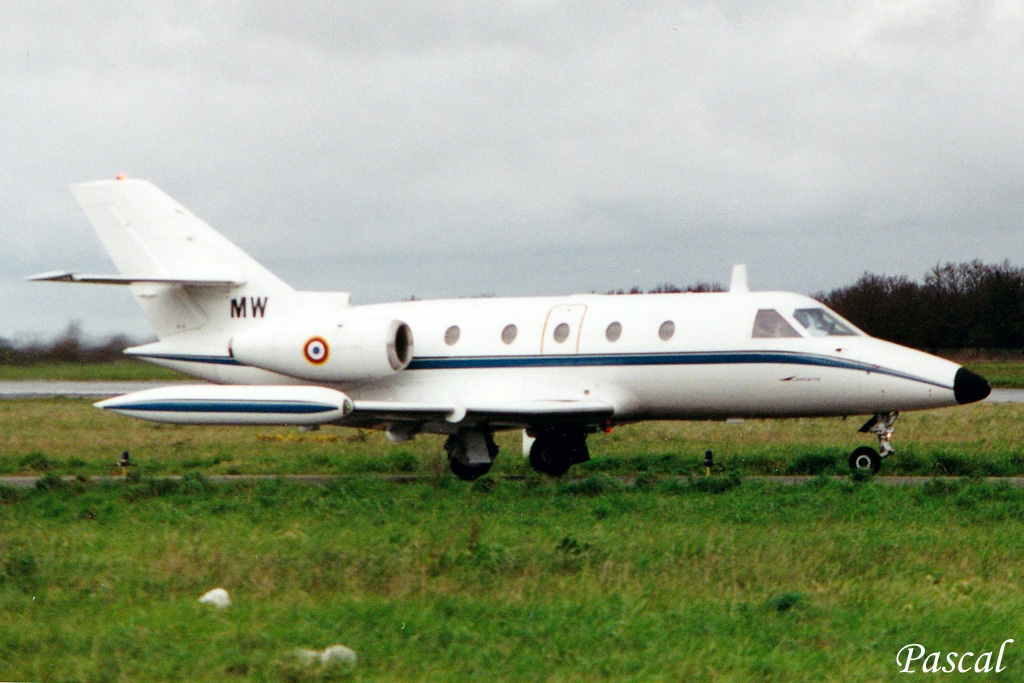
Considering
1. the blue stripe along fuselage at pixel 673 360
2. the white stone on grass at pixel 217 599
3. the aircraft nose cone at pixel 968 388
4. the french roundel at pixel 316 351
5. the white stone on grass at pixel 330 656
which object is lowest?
the white stone on grass at pixel 330 656

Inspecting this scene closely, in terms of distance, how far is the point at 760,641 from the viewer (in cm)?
782

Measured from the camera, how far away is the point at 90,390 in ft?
160

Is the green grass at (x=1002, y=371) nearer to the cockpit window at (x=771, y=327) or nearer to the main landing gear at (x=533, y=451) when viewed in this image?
the main landing gear at (x=533, y=451)

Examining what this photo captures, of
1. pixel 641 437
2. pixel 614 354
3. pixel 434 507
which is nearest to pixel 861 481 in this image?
pixel 614 354

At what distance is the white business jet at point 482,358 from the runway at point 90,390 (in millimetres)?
22118

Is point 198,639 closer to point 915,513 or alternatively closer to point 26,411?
point 915,513

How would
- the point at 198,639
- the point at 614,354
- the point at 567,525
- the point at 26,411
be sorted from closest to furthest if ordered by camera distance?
the point at 198,639 < the point at 567,525 < the point at 614,354 < the point at 26,411

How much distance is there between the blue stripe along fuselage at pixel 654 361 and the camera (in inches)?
659

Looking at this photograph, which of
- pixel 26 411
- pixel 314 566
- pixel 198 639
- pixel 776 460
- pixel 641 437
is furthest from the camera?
pixel 26 411

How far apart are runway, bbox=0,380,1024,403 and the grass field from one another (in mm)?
26338

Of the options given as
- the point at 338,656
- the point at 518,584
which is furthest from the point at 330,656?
the point at 518,584

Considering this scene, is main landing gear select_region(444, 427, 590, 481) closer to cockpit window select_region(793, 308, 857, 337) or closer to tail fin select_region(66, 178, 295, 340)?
cockpit window select_region(793, 308, 857, 337)

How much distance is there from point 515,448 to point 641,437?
139 inches

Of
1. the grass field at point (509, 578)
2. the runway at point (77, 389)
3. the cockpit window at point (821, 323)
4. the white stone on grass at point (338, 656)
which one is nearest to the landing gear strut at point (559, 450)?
the grass field at point (509, 578)
